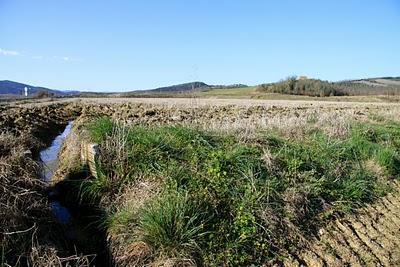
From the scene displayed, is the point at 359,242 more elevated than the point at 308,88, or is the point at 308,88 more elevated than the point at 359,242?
the point at 359,242

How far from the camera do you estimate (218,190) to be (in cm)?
640

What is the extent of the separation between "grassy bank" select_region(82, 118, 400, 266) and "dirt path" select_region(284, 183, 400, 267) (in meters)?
0.18

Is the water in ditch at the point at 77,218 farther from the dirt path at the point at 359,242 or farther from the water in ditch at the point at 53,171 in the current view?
the dirt path at the point at 359,242

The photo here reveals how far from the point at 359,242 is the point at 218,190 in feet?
7.13

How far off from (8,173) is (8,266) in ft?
7.51

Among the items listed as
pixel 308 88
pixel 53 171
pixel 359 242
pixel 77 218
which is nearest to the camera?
pixel 359 242

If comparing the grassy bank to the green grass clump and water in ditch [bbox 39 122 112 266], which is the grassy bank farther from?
water in ditch [bbox 39 122 112 266]

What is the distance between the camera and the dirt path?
19.1ft

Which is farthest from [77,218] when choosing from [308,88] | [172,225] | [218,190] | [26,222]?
[308,88]

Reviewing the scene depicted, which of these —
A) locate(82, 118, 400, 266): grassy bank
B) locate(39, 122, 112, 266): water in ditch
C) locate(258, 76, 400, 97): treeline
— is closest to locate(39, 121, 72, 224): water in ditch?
locate(39, 122, 112, 266): water in ditch

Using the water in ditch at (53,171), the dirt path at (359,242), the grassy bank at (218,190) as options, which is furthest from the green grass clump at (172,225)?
the water in ditch at (53,171)

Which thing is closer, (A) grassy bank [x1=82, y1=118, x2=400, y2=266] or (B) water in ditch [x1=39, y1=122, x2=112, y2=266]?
(A) grassy bank [x1=82, y1=118, x2=400, y2=266]

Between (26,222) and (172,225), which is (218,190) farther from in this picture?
(26,222)

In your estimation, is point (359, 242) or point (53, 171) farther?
point (53, 171)
